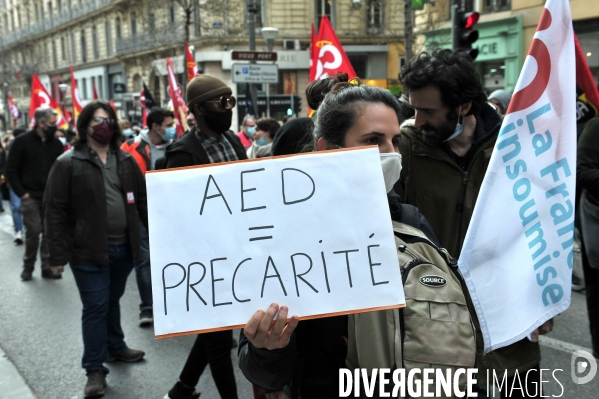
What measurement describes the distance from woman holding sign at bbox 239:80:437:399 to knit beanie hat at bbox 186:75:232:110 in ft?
6.51

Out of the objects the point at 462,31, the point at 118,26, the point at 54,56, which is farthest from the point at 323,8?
the point at 54,56

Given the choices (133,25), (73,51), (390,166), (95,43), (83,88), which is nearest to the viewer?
(390,166)

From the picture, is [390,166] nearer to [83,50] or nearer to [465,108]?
[465,108]

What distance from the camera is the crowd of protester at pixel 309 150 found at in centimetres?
178

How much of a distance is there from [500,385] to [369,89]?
4.47 feet

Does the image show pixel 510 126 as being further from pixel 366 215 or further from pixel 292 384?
pixel 292 384

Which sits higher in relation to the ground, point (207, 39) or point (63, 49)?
point (63, 49)

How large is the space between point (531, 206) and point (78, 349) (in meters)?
4.06

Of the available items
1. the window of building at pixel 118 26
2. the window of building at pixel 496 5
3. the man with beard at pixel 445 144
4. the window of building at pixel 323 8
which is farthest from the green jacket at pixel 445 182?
the window of building at pixel 118 26

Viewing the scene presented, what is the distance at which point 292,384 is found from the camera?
188cm

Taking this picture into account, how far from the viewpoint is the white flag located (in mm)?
2170

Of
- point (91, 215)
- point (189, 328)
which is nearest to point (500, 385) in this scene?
point (189, 328)

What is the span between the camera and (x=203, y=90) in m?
3.98

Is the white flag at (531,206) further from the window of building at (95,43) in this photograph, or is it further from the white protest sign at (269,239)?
the window of building at (95,43)
